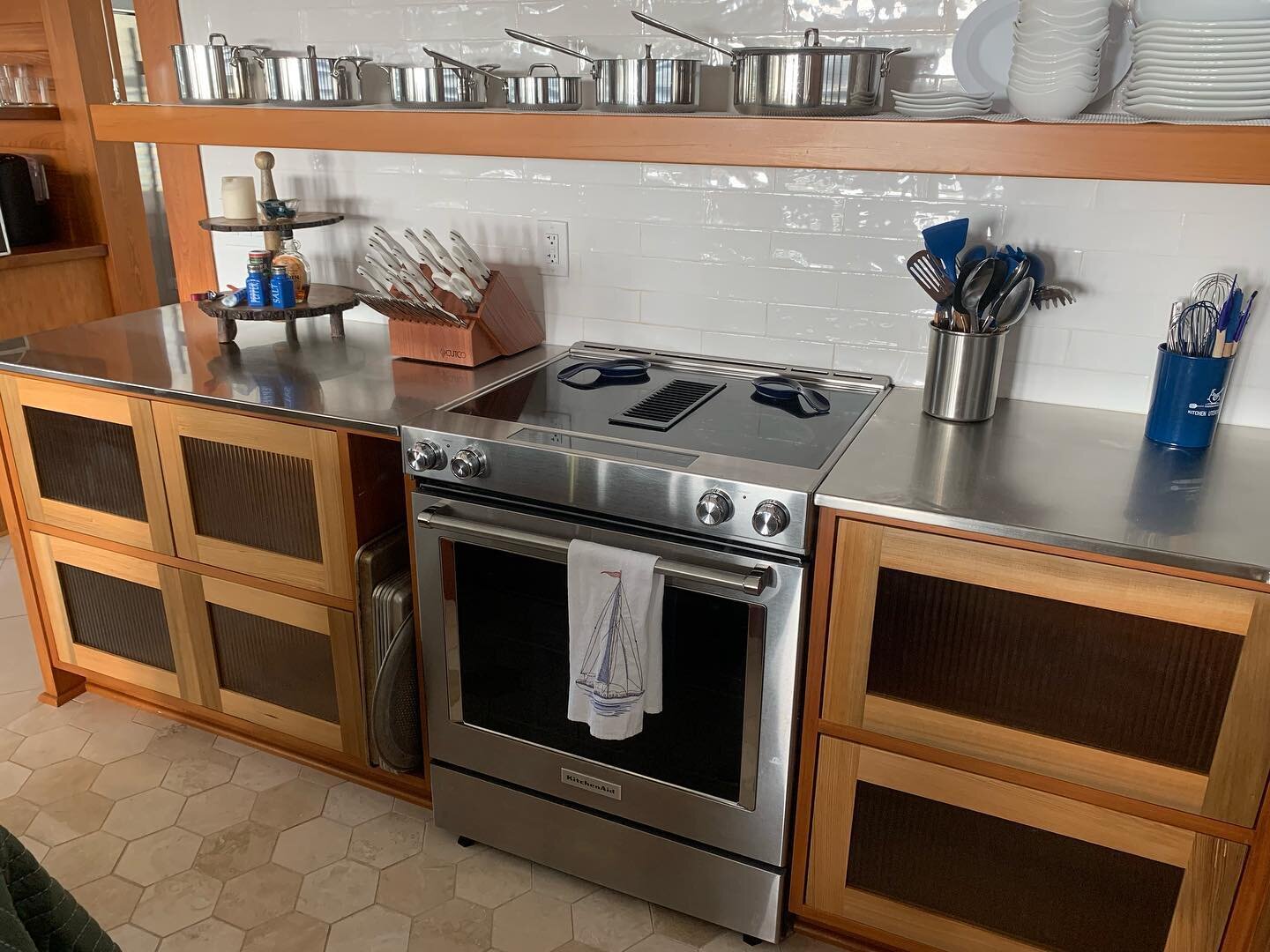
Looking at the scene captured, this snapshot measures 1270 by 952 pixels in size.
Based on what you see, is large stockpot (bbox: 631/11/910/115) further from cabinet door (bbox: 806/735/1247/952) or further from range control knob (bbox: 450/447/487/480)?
cabinet door (bbox: 806/735/1247/952)

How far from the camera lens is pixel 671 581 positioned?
5.49 ft

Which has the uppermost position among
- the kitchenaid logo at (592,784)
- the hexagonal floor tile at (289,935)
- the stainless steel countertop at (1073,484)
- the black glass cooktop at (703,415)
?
the black glass cooktop at (703,415)

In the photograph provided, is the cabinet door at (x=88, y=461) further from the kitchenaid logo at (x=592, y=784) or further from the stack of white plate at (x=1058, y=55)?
the stack of white plate at (x=1058, y=55)

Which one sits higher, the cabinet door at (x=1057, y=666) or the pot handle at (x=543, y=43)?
the pot handle at (x=543, y=43)

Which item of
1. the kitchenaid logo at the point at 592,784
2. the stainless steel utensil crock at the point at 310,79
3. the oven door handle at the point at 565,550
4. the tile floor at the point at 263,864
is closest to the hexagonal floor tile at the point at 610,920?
the tile floor at the point at 263,864

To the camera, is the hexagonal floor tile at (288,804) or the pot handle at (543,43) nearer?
the pot handle at (543,43)

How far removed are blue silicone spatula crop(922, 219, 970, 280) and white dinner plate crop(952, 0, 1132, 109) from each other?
238 mm

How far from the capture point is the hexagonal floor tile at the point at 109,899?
196 centimetres

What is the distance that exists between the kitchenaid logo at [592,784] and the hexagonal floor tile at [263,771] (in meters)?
0.79

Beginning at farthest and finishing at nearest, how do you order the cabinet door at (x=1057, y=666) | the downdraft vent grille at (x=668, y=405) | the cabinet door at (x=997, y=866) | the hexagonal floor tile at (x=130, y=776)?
the hexagonal floor tile at (x=130, y=776)
the downdraft vent grille at (x=668, y=405)
the cabinet door at (x=997, y=866)
the cabinet door at (x=1057, y=666)

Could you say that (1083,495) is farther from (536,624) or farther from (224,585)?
(224,585)

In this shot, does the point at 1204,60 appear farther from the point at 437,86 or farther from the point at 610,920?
the point at 610,920

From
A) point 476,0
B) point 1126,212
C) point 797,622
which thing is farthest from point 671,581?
point 476,0

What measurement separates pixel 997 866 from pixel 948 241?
110cm
